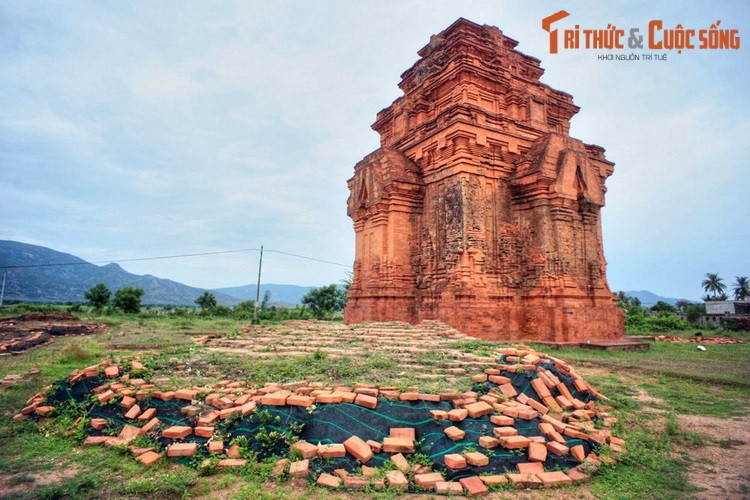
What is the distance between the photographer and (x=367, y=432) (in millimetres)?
4344

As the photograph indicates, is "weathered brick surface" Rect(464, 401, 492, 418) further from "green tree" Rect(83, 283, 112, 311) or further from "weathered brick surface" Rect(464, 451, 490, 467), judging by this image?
"green tree" Rect(83, 283, 112, 311)

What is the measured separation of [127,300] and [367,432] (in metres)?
41.4

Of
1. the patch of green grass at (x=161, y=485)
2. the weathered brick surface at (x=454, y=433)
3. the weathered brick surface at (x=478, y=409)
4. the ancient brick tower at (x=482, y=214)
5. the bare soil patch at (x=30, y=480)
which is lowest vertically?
the bare soil patch at (x=30, y=480)

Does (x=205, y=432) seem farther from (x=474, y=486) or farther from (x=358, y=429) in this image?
(x=474, y=486)

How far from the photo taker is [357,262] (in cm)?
1662

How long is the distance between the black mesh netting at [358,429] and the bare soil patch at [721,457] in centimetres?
103

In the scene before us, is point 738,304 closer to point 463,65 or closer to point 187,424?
point 463,65

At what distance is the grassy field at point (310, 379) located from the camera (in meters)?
3.70

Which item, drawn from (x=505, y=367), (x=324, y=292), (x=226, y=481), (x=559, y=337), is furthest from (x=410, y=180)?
(x=324, y=292)

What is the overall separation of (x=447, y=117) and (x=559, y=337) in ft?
25.3

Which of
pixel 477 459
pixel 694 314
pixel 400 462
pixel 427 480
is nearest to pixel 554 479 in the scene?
pixel 477 459

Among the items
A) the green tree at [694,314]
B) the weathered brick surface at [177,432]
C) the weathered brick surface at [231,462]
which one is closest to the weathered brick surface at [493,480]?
the weathered brick surface at [231,462]

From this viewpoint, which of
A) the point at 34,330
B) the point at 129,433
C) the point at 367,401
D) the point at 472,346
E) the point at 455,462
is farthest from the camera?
the point at 34,330

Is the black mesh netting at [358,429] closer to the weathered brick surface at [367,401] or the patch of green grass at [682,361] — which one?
the weathered brick surface at [367,401]
